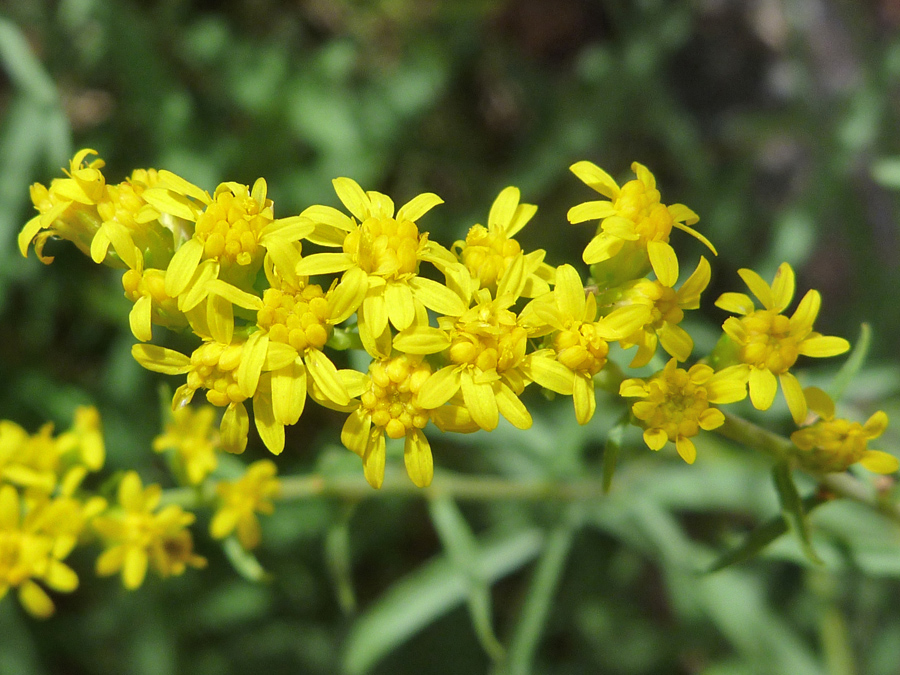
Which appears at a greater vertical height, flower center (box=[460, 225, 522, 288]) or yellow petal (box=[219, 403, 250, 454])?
flower center (box=[460, 225, 522, 288])

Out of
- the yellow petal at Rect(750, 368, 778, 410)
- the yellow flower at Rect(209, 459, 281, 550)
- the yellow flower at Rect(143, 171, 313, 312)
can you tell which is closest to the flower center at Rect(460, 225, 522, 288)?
the yellow flower at Rect(143, 171, 313, 312)

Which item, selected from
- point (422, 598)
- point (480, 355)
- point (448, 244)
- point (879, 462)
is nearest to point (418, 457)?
point (480, 355)

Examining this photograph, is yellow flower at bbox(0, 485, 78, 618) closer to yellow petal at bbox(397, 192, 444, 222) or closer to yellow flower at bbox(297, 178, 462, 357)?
yellow flower at bbox(297, 178, 462, 357)

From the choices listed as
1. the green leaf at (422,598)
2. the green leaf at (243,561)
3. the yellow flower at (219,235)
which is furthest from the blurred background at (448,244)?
the yellow flower at (219,235)

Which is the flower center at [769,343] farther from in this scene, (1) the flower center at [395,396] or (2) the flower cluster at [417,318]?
(1) the flower center at [395,396]

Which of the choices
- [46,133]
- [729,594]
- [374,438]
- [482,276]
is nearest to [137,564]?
[374,438]

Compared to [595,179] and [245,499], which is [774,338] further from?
[245,499]

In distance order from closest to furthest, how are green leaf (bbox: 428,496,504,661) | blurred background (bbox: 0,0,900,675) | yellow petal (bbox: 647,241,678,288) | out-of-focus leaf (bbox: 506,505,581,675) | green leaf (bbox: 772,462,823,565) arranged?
yellow petal (bbox: 647,241,678,288) → green leaf (bbox: 772,462,823,565) → green leaf (bbox: 428,496,504,661) → out-of-focus leaf (bbox: 506,505,581,675) → blurred background (bbox: 0,0,900,675)
